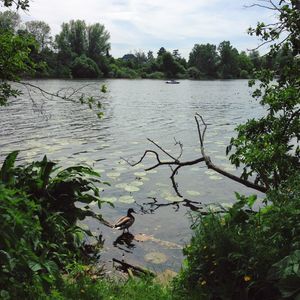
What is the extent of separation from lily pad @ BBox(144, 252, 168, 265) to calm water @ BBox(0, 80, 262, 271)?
0.06m

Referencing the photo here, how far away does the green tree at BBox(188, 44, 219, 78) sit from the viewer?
131m

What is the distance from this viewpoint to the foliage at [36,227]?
3.29 m

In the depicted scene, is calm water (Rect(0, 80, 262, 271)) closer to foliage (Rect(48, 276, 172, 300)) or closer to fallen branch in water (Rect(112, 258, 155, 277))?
fallen branch in water (Rect(112, 258, 155, 277))

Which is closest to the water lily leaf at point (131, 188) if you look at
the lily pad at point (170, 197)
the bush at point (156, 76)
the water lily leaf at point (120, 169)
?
the lily pad at point (170, 197)

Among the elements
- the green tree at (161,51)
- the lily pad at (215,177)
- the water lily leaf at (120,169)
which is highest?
the green tree at (161,51)

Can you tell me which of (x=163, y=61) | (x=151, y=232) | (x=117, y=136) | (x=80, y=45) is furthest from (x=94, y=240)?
(x=163, y=61)

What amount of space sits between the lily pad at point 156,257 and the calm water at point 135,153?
6cm

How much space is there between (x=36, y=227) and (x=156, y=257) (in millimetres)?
3787

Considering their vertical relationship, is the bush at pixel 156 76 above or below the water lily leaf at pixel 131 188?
above

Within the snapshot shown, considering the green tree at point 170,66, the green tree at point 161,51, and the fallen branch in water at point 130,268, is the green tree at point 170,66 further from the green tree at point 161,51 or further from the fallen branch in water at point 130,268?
the fallen branch in water at point 130,268

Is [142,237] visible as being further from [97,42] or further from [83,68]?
[97,42]

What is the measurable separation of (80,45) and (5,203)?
111 meters

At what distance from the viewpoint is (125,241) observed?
25.7ft

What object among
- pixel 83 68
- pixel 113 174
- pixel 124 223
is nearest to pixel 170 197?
pixel 113 174
